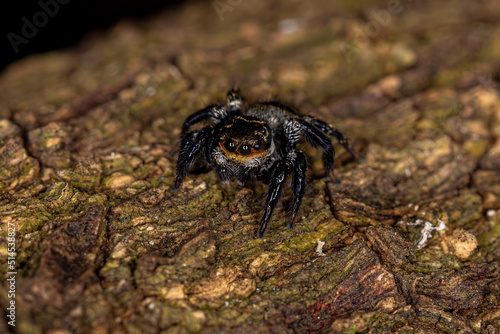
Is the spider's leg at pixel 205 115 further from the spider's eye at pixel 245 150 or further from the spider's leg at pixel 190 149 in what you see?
the spider's eye at pixel 245 150

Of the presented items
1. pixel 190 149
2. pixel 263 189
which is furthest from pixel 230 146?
pixel 263 189

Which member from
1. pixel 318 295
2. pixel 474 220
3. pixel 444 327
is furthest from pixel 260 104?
pixel 444 327

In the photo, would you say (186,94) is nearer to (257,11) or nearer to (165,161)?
(165,161)

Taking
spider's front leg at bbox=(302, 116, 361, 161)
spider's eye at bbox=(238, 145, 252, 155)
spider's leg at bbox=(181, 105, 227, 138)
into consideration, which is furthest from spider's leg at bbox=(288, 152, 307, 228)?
spider's leg at bbox=(181, 105, 227, 138)

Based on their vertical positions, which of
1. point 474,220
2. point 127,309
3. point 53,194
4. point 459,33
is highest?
point 53,194

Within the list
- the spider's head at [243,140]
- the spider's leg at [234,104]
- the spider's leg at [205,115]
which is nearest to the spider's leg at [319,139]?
the spider's head at [243,140]

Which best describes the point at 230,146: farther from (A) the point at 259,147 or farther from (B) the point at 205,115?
(B) the point at 205,115
